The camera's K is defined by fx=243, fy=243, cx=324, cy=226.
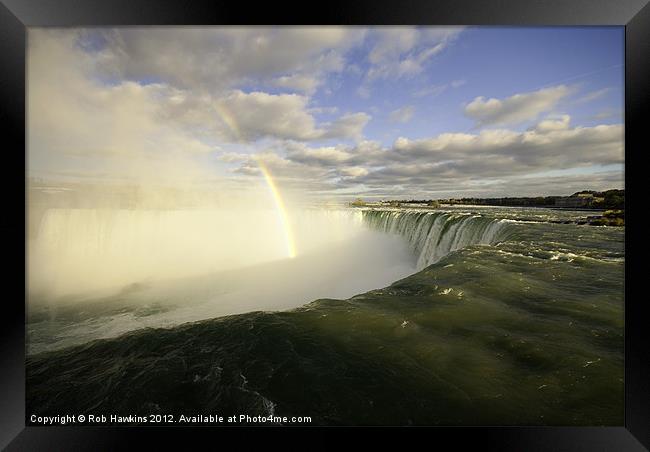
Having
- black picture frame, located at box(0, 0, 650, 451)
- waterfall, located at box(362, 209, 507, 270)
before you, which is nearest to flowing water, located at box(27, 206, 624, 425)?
black picture frame, located at box(0, 0, 650, 451)

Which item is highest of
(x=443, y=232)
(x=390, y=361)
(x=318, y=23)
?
(x=318, y=23)

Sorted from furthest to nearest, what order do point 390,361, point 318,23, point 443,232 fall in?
point 443,232
point 390,361
point 318,23

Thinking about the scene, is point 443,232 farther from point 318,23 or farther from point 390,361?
point 318,23

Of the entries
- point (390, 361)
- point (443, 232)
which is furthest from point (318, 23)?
point (443, 232)

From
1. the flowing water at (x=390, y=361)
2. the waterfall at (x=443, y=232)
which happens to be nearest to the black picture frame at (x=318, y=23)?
the flowing water at (x=390, y=361)

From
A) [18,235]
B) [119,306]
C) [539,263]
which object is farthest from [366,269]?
[18,235]

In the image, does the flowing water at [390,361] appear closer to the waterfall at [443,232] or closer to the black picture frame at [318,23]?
the black picture frame at [318,23]
